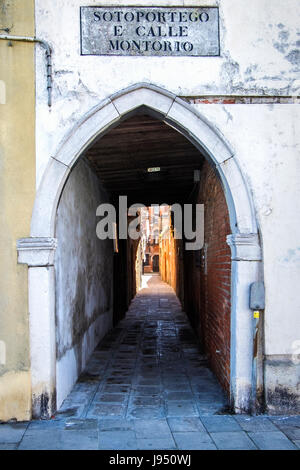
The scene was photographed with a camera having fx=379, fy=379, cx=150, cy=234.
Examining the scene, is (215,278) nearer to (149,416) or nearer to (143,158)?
(149,416)

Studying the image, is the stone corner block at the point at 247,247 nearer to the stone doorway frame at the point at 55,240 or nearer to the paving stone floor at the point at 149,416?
the stone doorway frame at the point at 55,240

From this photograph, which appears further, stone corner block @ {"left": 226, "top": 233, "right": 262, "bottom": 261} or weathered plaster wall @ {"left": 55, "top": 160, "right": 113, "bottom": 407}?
weathered plaster wall @ {"left": 55, "top": 160, "right": 113, "bottom": 407}

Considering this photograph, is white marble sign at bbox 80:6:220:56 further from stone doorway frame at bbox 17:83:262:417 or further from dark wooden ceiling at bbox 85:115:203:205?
dark wooden ceiling at bbox 85:115:203:205

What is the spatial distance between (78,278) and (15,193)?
5.86 feet

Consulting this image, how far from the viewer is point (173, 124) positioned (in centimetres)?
376

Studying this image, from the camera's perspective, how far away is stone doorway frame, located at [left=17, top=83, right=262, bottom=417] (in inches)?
137

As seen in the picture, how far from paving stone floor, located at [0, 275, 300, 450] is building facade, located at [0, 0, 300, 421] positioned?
23cm

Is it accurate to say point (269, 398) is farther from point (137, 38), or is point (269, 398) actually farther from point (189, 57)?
point (137, 38)

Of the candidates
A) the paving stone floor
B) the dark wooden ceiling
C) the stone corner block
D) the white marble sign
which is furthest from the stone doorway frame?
the dark wooden ceiling

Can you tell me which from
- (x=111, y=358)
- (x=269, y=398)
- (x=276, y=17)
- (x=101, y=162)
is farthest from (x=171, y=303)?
(x=276, y=17)

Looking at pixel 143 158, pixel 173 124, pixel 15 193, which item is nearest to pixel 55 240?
pixel 15 193

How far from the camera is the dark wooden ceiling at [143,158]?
4.61m

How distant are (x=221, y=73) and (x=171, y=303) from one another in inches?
378

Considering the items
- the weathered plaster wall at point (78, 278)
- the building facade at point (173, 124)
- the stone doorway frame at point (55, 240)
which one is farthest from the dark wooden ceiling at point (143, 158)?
the building facade at point (173, 124)
